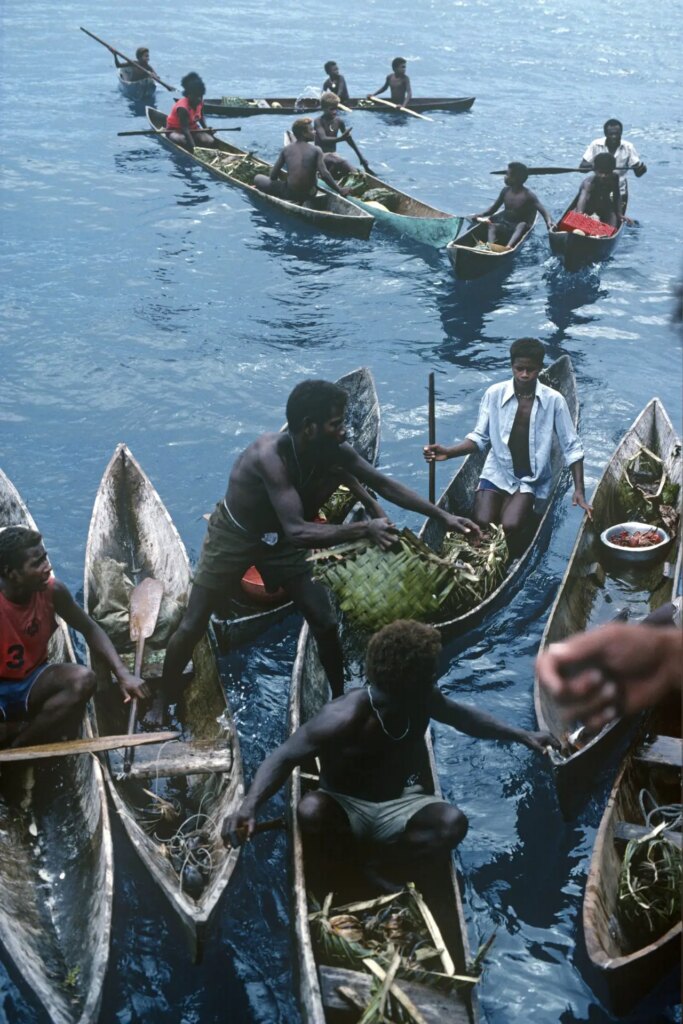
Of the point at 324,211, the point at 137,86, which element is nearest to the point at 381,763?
the point at 324,211

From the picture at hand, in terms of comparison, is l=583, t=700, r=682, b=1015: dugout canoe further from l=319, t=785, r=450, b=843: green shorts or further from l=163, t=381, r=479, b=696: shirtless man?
l=163, t=381, r=479, b=696: shirtless man

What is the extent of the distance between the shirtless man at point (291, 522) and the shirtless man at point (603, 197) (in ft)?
32.2

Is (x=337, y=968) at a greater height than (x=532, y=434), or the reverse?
(x=532, y=434)

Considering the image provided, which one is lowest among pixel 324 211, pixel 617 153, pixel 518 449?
pixel 518 449

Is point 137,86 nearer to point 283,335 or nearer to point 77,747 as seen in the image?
point 283,335

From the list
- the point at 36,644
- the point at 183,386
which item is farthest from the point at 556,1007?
the point at 183,386

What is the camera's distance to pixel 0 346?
14.2 metres

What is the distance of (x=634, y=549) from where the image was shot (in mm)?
8750

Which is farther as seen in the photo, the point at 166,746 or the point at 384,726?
the point at 166,746

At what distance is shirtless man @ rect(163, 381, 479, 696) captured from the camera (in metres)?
6.41

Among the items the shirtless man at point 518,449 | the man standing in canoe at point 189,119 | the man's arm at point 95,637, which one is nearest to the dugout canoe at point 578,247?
the shirtless man at point 518,449

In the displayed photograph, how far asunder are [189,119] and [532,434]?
42.8ft

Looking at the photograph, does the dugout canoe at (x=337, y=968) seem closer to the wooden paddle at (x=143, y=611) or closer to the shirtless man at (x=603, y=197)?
the wooden paddle at (x=143, y=611)

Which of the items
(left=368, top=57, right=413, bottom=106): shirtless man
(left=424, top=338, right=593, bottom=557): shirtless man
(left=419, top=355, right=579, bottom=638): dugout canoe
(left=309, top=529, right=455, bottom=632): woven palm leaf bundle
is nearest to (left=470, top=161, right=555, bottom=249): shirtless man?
(left=419, top=355, right=579, bottom=638): dugout canoe
